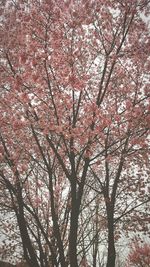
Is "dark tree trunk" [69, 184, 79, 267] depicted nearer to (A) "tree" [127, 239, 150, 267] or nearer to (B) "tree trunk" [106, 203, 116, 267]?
(B) "tree trunk" [106, 203, 116, 267]

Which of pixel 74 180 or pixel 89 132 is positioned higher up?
pixel 89 132

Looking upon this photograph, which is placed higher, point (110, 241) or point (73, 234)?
point (110, 241)

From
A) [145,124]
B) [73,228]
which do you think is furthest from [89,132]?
[73,228]

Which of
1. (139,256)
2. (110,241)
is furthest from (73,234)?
(139,256)

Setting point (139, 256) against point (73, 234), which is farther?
point (139, 256)

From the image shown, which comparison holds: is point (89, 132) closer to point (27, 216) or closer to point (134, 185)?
point (134, 185)

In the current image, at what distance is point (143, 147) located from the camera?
34.1 ft

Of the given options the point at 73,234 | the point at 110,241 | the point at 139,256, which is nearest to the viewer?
the point at 73,234

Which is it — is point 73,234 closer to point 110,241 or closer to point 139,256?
point 110,241

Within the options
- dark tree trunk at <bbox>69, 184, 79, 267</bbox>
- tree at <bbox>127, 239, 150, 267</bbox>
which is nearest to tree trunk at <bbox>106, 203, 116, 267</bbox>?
dark tree trunk at <bbox>69, 184, 79, 267</bbox>

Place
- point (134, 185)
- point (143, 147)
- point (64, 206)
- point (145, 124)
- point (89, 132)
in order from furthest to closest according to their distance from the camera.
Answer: point (64, 206) < point (134, 185) < point (143, 147) < point (145, 124) < point (89, 132)

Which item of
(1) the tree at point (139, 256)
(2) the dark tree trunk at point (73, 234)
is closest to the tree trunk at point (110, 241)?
(2) the dark tree trunk at point (73, 234)

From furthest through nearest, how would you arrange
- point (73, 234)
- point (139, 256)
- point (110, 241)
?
point (139, 256) < point (110, 241) < point (73, 234)

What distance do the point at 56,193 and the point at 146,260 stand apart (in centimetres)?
2884
